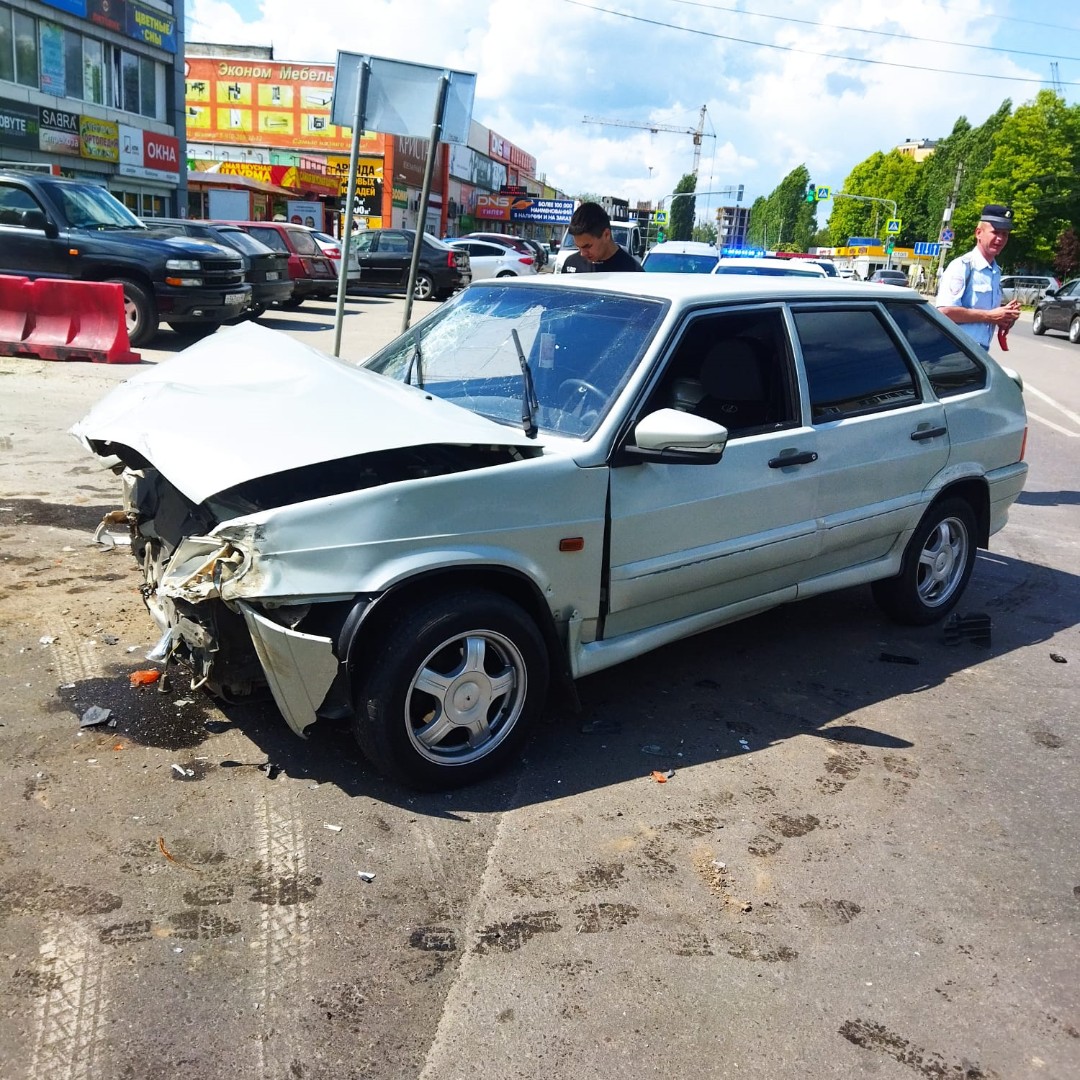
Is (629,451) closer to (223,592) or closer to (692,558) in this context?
(692,558)

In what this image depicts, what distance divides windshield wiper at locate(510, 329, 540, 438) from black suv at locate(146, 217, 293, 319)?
41.7 feet

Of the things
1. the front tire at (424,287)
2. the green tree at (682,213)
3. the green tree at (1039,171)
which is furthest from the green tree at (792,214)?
the front tire at (424,287)

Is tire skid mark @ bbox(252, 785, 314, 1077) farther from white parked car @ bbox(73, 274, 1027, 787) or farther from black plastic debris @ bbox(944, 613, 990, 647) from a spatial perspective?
black plastic debris @ bbox(944, 613, 990, 647)

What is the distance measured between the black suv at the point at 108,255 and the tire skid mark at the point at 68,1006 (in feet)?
36.4

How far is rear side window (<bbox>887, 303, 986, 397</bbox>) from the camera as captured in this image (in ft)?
16.5

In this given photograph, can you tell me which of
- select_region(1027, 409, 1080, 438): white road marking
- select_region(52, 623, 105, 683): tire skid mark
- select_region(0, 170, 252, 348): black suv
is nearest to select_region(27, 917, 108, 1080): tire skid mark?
select_region(52, 623, 105, 683): tire skid mark

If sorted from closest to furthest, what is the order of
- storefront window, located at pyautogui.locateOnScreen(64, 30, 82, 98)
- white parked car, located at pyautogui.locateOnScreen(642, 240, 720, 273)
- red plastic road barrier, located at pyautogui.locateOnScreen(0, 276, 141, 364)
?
red plastic road barrier, located at pyautogui.locateOnScreen(0, 276, 141, 364)
white parked car, located at pyautogui.locateOnScreen(642, 240, 720, 273)
storefront window, located at pyautogui.locateOnScreen(64, 30, 82, 98)

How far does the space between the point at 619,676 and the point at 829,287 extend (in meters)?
2.06

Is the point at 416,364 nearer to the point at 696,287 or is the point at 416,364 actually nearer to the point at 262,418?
the point at 262,418

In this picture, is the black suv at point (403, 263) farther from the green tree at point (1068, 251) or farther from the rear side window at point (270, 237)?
the green tree at point (1068, 251)

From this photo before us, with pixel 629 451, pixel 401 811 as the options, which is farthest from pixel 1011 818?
pixel 401 811

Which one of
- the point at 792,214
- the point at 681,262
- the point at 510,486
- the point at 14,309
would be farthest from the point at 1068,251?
the point at 792,214

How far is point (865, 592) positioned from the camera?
19.5 feet

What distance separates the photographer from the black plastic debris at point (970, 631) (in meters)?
5.25
